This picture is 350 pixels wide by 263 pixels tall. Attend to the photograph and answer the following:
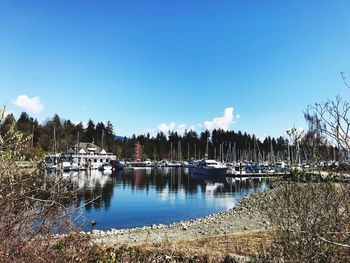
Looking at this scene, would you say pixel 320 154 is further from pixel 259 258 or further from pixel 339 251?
pixel 259 258

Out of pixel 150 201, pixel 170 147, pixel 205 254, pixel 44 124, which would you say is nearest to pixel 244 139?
pixel 170 147

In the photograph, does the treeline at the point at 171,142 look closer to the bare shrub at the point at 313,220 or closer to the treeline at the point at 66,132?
the treeline at the point at 66,132

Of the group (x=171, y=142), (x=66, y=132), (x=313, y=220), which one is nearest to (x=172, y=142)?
(x=171, y=142)

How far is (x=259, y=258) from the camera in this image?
275 inches

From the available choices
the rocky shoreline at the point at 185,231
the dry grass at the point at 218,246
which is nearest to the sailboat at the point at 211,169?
the rocky shoreline at the point at 185,231

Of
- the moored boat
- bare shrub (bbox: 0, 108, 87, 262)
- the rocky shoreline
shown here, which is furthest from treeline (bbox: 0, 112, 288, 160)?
bare shrub (bbox: 0, 108, 87, 262)

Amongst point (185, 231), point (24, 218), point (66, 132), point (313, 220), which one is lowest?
point (185, 231)

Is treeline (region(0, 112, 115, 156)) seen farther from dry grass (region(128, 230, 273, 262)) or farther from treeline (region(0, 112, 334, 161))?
dry grass (region(128, 230, 273, 262))

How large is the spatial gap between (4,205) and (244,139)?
131 metres

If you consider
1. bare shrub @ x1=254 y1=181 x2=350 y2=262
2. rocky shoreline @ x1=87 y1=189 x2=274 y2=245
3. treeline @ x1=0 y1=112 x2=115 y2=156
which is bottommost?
rocky shoreline @ x1=87 y1=189 x2=274 y2=245

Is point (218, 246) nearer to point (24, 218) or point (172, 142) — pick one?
point (24, 218)

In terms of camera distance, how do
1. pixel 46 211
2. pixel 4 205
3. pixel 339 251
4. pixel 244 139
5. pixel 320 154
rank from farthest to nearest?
pixel 244 139
pixel 320 154
pixel 339 251
pixel 46 211
pixel 4 205

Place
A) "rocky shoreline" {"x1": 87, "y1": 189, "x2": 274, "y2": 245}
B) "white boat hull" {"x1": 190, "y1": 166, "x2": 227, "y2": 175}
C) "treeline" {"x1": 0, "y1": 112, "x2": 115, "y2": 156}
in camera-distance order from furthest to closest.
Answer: "treeline" {"x1": 0, "y1": 112, "x2": 115, "y2": 156} < "white boat hull" {"x1": 190, "y1": 166, "x2": 227, "y2": 175} < "rocky shoreline" {"x1": 87, "y1": 189, "x2": 274, "y2": 245}

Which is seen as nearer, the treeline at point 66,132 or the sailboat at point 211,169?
the sailboat at point 211,169
